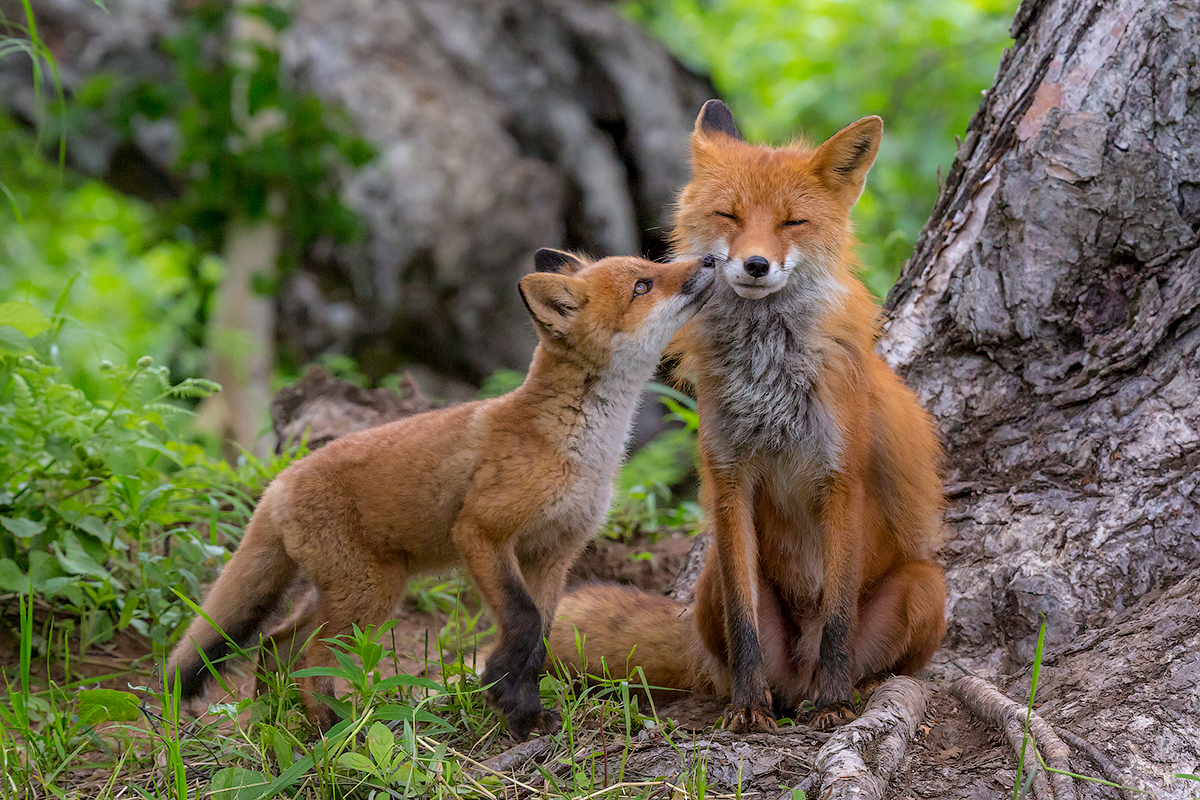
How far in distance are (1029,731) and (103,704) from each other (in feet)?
9.39

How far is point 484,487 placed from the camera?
3246 millimetres

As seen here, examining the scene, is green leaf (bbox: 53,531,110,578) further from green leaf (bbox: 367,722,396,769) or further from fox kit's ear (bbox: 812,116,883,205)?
fox kit's ear (bbox: 812,116,883,205)

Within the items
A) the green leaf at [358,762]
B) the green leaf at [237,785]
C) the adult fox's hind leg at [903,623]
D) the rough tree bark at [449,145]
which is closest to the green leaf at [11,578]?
the green leaf at [237,785]

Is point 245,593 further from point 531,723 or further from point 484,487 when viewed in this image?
point 531,723

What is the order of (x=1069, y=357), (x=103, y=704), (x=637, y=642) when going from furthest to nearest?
1. (x=1069, y=357)
2. (x=637, y=642)
3. (x=103, y=704)

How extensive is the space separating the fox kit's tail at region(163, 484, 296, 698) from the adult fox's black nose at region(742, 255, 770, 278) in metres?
1.99

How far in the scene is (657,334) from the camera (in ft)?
11.5

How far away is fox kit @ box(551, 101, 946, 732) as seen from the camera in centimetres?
340

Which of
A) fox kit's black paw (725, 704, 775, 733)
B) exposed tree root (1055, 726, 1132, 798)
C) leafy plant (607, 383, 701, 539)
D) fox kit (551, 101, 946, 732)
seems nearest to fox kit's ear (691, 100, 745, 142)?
fox kit (551, 101, 946, 732)

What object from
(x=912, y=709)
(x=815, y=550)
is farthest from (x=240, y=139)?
(x=912, y=709)

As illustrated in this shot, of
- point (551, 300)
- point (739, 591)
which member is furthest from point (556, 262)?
point (739, 591)

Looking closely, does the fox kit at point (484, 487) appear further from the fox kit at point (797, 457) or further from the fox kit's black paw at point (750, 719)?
the fox kit's black paw at point (750, 719)

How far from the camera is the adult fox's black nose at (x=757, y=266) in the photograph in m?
3.27

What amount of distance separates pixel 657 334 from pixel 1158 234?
2.21 m
